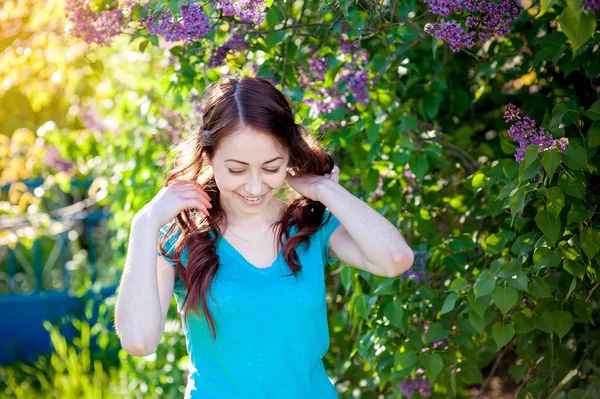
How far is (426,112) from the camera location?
2699 millimetres

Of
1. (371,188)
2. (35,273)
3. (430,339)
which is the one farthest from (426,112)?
(35,273)

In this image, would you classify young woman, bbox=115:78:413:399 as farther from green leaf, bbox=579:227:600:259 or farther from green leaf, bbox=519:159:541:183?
green leaf, bbox=579:227:600:259

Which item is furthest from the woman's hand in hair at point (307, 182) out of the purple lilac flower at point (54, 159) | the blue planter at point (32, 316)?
the blue planter at point (32, 316)

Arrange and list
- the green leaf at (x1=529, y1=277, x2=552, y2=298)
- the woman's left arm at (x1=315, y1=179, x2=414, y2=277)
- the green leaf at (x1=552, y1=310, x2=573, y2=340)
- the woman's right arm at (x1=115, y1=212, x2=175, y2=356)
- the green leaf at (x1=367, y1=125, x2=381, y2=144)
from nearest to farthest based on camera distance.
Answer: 1. the woman's right arm at (x1=115, y1=212, x2=175, y2=356)
2. the woman's left arm at (x1=315, y1=179, x2=414, y2=277)
3. the green leaf at (x1=529, y1=277, x2=552, y2=298)
4. the green leaf at (x1=552, y1=310, x2=573, y2=340)
5. the green leaf at (x1=367, y1=125, x2=381, y2=144)

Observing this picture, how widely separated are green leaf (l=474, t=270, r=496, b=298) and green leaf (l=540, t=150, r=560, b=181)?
32 cm

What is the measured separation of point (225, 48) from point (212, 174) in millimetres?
588

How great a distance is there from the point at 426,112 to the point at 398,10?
1.41 ft

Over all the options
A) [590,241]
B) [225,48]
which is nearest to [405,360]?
[590,241]

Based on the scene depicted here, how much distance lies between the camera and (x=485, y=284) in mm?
1953

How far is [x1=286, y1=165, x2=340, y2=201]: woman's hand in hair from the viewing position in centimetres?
190

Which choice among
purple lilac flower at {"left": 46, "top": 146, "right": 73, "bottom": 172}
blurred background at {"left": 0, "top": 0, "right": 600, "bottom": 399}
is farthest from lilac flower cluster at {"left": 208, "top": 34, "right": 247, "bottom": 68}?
purple lilac flower at {"left": 46, "top": 146, "right": 73, "bottom": 172}

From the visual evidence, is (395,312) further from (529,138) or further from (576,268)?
(529,138)

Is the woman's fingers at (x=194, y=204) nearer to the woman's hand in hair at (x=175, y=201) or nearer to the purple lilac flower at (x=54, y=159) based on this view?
the woman's hand in hair at (x=175, y=201)

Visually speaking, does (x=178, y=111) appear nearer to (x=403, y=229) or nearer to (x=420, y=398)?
(x=403, y=229)
